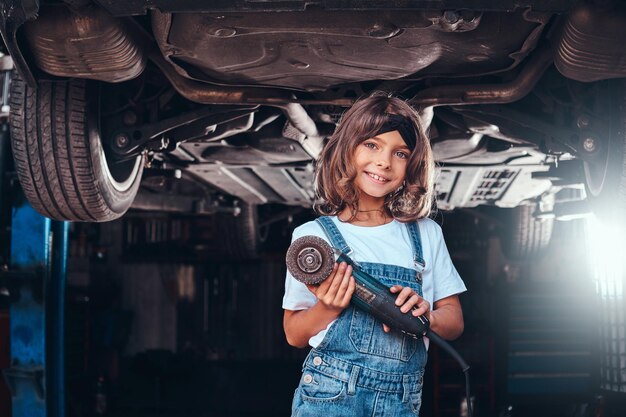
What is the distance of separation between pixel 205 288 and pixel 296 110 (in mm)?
5601

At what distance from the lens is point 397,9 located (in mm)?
2094

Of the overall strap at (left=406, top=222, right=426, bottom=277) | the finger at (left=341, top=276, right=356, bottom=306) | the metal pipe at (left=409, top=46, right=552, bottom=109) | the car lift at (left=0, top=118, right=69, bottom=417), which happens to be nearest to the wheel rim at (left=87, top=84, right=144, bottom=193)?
the car lift at (left=0, top=118, right=69, bottom=417)

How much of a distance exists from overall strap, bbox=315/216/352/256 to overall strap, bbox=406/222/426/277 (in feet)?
0.43

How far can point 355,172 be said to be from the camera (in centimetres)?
164

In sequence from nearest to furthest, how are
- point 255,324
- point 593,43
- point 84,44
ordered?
point 593,43 < point 84,44 < point 255,324

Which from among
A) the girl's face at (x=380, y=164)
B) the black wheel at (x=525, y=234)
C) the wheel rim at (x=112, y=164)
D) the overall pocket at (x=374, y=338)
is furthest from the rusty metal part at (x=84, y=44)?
the black wheel at (x=525, y=234)

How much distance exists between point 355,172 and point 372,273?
0.21m

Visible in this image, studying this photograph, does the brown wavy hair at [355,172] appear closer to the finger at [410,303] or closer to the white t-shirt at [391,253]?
the white t-shirt at [391,253]

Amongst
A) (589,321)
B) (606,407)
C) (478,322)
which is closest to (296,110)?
(606,407)

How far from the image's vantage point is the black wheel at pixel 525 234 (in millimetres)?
5547

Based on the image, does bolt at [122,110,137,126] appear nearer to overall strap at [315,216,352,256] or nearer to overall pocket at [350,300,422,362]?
overall strap at [315,216,352,256]

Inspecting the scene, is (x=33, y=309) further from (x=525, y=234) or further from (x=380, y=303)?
(x=525, y=234)

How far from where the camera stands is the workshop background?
5.41 m

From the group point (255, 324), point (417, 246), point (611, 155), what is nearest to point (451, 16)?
point (417, 246)
